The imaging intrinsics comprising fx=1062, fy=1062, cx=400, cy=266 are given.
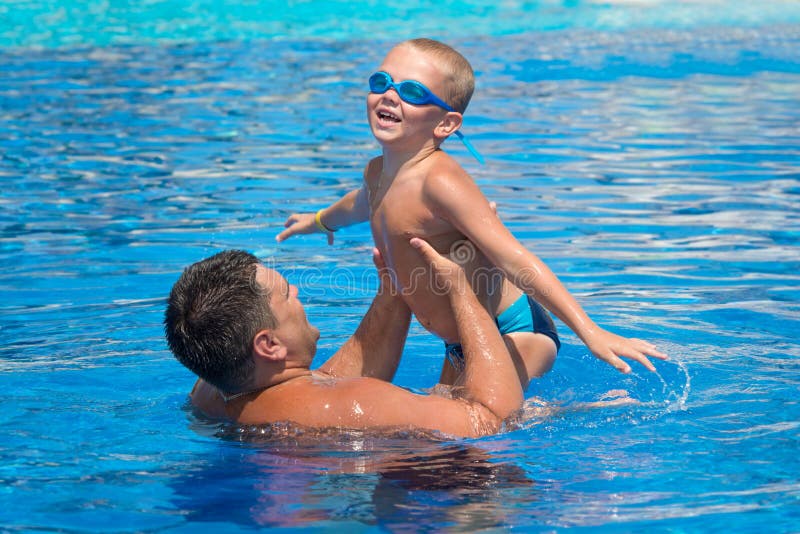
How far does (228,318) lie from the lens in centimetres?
390

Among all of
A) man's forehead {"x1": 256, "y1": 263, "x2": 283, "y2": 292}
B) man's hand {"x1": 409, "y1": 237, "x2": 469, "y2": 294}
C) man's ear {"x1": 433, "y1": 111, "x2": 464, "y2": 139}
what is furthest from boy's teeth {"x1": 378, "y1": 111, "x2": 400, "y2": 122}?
man's forehead {"x1": 256, "y1": 263, "x2": 283, "y2": 292}

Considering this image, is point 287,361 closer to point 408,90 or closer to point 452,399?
point 452,399

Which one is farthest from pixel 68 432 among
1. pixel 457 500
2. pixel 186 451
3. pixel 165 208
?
pixel 165 208

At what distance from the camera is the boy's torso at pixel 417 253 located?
466 cm

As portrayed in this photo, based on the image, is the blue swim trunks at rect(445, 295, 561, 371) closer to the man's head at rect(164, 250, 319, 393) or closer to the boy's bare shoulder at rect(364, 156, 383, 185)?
the boy's bare shoulder at rect(364, 156, 383, 185)

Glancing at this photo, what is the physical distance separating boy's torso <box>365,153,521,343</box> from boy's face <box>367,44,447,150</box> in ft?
0.52

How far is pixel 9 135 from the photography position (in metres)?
11.5

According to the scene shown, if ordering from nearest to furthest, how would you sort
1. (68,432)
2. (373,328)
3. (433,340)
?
(68,432)
(373,328)
(433,340)

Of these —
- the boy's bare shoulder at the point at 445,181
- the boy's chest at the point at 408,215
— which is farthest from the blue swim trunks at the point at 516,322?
the boy's bare shoulder at the point at 445,181

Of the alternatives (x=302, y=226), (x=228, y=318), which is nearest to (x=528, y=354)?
(x=302, y=226)

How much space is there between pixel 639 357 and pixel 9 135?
9.21m

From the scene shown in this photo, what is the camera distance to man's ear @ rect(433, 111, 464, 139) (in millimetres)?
4684

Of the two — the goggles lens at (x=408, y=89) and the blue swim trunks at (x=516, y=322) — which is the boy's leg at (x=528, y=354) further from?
the goggles lens at (x=408, y=89)

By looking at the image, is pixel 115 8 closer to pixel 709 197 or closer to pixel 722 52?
pixel 722 52
